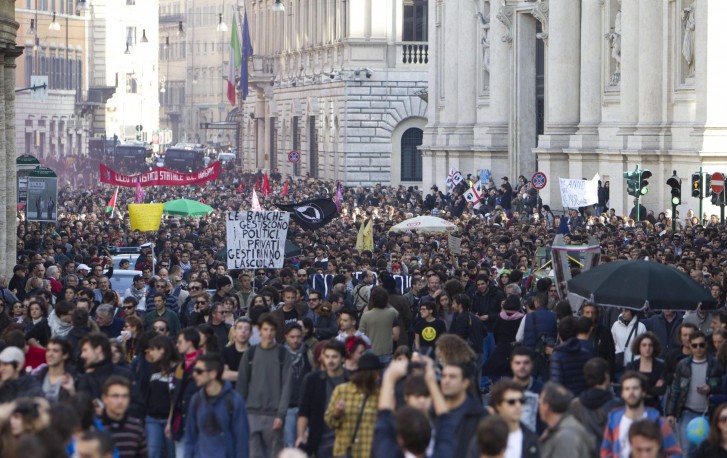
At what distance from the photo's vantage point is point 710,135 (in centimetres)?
3762

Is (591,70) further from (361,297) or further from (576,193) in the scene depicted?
(361,297)

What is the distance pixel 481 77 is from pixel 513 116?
3.94 metres

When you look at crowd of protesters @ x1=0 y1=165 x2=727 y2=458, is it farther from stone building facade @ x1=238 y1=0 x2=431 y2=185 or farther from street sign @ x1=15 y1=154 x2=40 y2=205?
stone building facade @ x1=238 y1=0 x2=431 y2=185

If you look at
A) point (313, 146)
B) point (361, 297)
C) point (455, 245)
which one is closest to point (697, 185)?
point (455, 245)

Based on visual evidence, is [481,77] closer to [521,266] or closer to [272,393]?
[521,266]

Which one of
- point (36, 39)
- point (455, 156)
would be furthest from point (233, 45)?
point (455, 156)

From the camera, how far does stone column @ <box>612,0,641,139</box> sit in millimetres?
42562

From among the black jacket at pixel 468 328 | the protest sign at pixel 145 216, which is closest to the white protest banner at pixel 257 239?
the black jacket at pixel 468 328

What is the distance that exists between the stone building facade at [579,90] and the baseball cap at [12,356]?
84.8 ft

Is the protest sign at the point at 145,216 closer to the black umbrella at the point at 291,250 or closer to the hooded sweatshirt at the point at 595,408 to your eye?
the black umbrella at the point at 291,250

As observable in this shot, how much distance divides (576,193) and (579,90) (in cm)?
942

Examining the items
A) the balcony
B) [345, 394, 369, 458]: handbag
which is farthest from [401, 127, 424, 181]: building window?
[345, 394, 369, 458]: handbag

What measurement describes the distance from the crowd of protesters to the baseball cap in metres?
0.02

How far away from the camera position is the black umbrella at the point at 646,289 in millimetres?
16641
